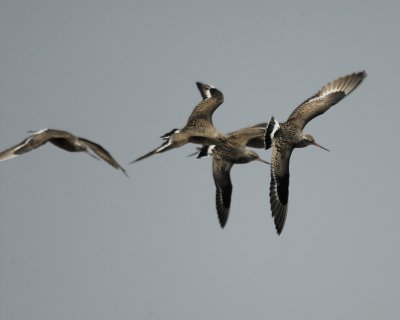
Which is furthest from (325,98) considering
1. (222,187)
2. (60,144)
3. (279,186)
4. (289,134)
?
(60,144)

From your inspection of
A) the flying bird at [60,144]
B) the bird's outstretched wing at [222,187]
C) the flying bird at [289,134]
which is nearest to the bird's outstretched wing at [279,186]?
the flying bird at [289,134]

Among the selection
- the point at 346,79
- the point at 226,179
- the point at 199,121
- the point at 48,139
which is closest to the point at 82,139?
the point at 48,139

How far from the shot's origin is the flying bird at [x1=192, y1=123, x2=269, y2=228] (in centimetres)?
2914

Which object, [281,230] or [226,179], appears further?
[226,179]

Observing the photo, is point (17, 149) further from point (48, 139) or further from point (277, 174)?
point (277, 174)

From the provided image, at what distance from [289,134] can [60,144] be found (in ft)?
19.5

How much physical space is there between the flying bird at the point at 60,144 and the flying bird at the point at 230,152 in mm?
4076

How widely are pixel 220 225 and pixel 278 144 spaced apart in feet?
14.9

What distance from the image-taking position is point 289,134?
90.4ft

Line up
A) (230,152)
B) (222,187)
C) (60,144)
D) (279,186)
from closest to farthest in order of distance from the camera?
1. (60,144)
2. (279,186)
3. (230,152)
4. (222,187)

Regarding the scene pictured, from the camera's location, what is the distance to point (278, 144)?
27406mm

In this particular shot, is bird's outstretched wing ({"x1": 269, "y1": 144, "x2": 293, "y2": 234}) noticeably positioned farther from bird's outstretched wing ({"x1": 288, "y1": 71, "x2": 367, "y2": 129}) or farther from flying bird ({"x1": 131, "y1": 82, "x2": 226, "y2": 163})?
flying bird ({"x1": 131, "y1": 82, "x2": 226, "y2": 163})

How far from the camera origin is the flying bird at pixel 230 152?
29.1m

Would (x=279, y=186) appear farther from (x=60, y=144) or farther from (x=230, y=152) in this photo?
→ (x=60, y=144)
